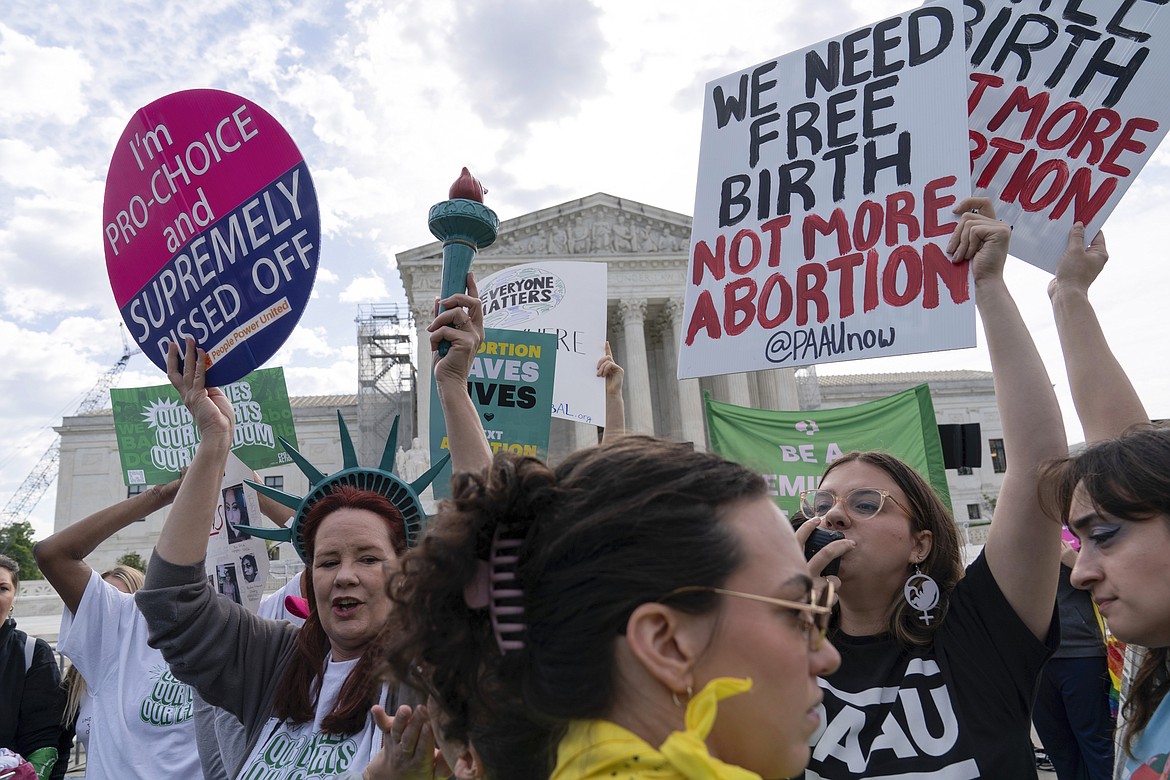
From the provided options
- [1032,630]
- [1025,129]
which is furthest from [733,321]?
[1032,630]

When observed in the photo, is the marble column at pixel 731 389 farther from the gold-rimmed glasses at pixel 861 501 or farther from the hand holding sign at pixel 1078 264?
the gold-rimmed glasses at pixel 861 501

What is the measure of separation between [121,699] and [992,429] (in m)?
54.7

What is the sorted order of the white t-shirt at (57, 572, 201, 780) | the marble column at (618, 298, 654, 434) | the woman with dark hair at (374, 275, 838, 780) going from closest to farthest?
1. the woman with dark hair at (374, 275, 838, 780)
2. the white t-shirt at (57, 572, 201, 780)
3. the marble column at (618, 298, 654, 434)

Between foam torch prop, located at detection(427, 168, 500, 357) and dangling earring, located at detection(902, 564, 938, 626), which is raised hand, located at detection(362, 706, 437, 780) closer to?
foam torch prop, located at detection(427, 168, 500, 357)

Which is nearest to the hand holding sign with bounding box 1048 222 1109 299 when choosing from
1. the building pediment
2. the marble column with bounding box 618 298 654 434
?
the marble column with bounding box 618 298 654 434

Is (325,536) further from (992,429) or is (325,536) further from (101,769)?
(992,429)

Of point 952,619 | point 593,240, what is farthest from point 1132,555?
point 593,240

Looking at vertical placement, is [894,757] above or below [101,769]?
above

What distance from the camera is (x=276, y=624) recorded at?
2664 mm

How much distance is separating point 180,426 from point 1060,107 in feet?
24.6

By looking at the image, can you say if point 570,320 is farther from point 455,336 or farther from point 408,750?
point 408,750

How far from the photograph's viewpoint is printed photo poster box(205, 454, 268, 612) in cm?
527

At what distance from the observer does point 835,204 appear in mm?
3334

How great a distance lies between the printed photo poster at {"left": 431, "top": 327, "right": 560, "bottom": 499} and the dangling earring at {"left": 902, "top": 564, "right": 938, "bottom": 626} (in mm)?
2803
